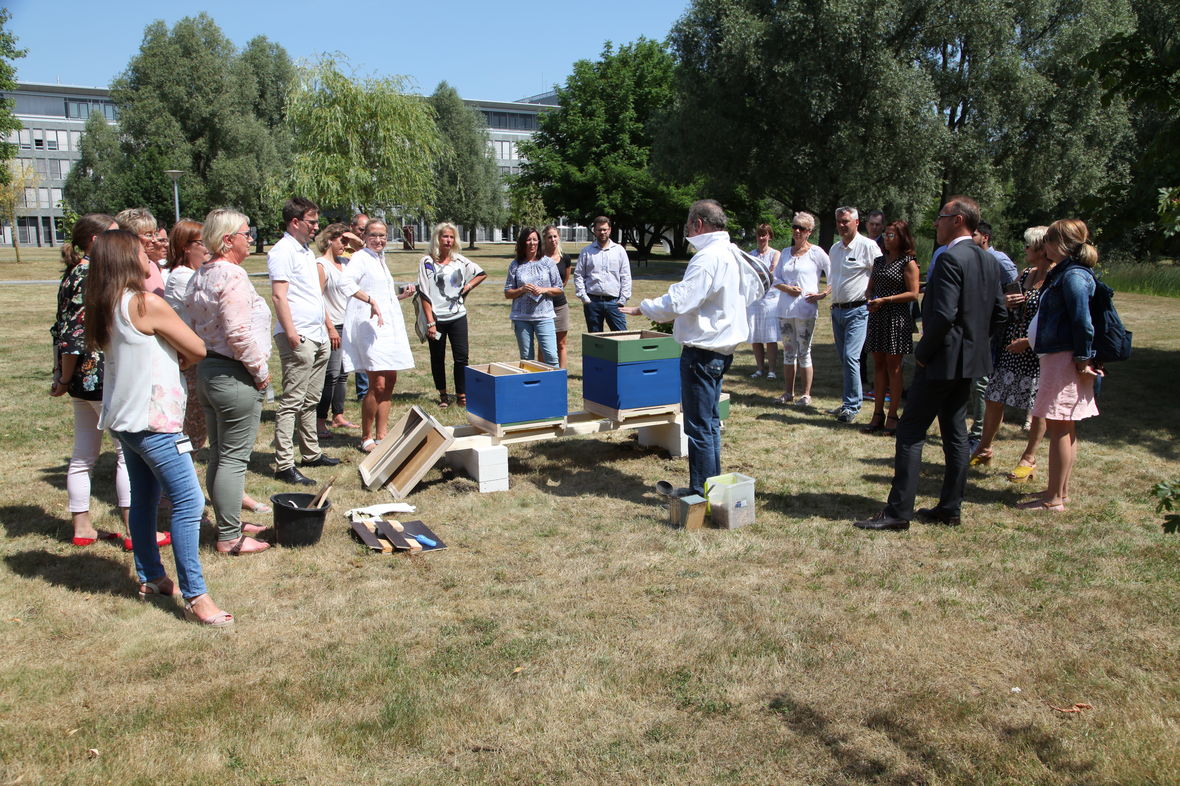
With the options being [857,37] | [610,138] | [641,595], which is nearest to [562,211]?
[610,138]

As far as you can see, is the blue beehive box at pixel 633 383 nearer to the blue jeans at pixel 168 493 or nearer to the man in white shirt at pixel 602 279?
the man in white shirt at pixel 602 279

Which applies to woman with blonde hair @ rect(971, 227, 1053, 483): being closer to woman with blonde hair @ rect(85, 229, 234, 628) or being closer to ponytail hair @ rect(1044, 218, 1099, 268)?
ponytail hair @ rect(1044, 218, 1099, 268)

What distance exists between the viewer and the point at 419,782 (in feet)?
10.2

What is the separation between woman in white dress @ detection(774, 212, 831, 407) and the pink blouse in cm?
585

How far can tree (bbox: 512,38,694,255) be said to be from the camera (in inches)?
1695

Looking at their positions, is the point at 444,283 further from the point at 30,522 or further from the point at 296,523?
the point at 30,522

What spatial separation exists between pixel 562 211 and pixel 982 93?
22.4 m

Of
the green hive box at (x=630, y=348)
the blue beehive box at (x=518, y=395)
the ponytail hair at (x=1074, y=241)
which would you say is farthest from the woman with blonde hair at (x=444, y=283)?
the ponytail hair at (x=1074, y=241)

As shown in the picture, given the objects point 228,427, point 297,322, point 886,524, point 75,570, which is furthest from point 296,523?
point 886,524

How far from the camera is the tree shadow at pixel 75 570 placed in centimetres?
480

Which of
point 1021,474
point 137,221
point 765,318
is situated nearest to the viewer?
point 137,221

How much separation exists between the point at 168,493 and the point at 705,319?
10.9ft

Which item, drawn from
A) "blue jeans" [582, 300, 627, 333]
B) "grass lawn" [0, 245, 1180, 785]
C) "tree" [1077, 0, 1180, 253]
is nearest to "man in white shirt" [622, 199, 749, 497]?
"grass lawn" [0, 245, 1180, 785]

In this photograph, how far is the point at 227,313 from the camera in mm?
4785
